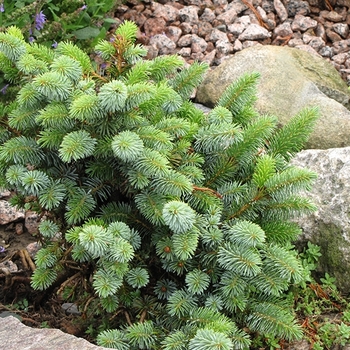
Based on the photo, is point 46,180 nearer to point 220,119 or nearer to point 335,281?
point 220,119

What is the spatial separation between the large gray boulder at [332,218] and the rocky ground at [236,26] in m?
2.02

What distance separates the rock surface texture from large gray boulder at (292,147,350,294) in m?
1.39

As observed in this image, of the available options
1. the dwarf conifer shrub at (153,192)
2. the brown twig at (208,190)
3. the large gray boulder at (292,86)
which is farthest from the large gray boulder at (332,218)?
the brown twig at (208,190)

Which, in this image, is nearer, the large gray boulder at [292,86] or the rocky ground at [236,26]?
the large gray boulder at [292,86]

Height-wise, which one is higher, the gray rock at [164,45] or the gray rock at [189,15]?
the gray rock at [189,15]

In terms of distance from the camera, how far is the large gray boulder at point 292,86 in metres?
4.14

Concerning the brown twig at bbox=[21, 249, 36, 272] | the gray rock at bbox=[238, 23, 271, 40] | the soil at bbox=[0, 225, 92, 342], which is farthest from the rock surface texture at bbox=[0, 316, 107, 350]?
the gray rock at bbox=[238, 23, 271, 40]

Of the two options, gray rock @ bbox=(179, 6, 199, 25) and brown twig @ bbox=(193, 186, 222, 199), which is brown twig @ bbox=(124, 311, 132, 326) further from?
gray rock @ bbox=(179, 6, 199, 25)

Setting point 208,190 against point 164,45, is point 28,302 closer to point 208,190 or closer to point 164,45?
point 208,190

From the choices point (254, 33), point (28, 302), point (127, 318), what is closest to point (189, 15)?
point (254, 33)

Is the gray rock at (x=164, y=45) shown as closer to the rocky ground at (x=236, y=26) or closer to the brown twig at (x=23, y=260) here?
the rocky ground at (x=236, y=26)

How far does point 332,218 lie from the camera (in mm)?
3232

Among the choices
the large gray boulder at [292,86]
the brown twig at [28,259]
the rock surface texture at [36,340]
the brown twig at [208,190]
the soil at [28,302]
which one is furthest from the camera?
the large gray boulder at [292,86]

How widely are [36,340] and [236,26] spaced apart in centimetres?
374
